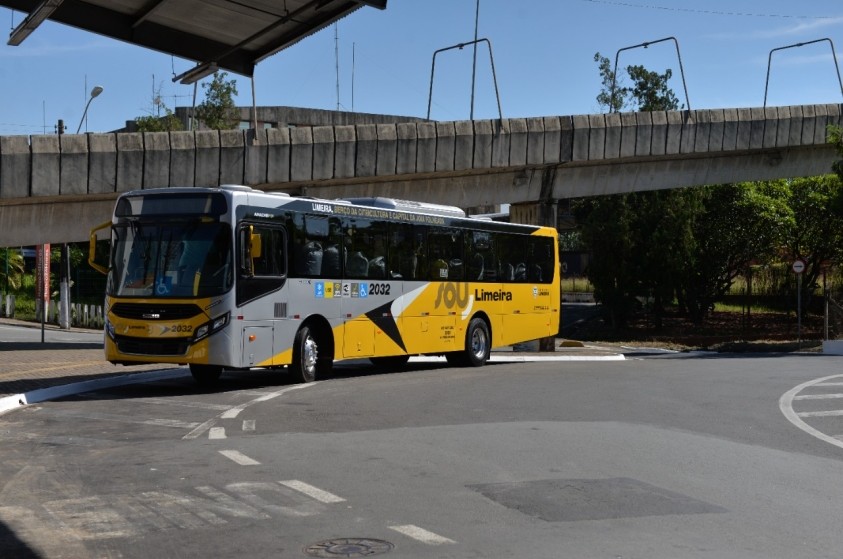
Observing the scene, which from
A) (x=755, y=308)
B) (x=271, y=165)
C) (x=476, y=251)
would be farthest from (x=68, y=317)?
(x=755, y=308)

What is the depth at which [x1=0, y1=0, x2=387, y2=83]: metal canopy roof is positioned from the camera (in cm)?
1478

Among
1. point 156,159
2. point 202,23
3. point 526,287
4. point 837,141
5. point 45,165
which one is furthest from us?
point 837,141

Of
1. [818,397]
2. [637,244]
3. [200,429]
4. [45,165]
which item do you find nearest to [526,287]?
[818,397]

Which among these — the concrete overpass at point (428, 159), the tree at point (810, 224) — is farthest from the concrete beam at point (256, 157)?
the tree at point (810, 224)

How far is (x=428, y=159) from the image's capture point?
3412 centimetres

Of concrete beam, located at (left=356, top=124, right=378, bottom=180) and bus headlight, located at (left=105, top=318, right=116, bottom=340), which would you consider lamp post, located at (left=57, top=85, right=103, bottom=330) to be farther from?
bus headlight, located at (left=105, top=318, right=116, bottom=340)

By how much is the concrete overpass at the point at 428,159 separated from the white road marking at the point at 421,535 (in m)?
23.5

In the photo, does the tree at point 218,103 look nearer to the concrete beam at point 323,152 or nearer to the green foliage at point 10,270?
the green foliage at point 10,270

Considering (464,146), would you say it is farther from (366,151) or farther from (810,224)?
(810,224)

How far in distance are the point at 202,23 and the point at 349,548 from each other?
10962mm

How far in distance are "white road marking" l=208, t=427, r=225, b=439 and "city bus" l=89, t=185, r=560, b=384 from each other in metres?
4.57

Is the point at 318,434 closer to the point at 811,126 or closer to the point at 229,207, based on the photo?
the point at 229,207

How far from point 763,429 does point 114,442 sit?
7314 mm

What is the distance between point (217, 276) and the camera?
59.1 feet
